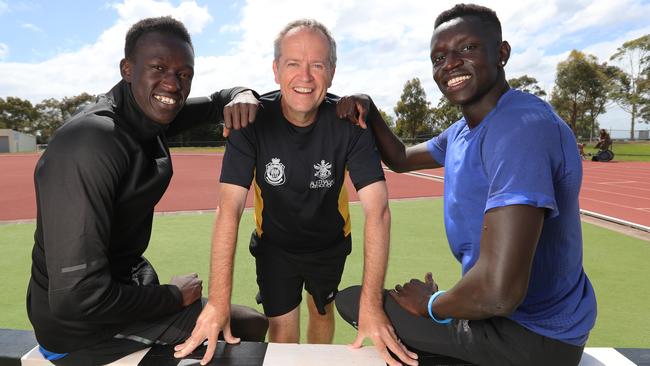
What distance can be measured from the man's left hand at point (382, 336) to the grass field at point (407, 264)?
4.18ft

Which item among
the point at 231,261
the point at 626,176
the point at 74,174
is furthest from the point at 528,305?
the point at 626,176

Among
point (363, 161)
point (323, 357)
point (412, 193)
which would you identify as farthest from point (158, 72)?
point (412, 193)

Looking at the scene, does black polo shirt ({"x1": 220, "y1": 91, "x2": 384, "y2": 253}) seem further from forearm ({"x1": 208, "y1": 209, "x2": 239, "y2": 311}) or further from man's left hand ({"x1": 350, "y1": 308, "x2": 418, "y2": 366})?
man's left hand ({"x1": 350, "y1": 308, "x2": 418, "y2": 366})

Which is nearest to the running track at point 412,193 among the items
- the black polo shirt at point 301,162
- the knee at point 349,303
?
the black polo shirt at point 301,162

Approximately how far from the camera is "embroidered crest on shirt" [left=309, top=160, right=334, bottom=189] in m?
2.35

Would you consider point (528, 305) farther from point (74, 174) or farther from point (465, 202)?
point (74, 174)

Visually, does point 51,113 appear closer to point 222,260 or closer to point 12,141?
point 12,141

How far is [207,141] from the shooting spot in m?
37.0

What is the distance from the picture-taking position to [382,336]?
1.78 meters

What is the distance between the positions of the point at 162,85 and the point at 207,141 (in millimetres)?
36245

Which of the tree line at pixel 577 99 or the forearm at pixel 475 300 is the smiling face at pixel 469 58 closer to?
the forearm at pixel 475 300

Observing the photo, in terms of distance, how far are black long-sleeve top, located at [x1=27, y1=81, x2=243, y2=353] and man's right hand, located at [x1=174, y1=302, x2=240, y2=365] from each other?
185 mm

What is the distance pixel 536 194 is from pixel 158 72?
1.69 meters

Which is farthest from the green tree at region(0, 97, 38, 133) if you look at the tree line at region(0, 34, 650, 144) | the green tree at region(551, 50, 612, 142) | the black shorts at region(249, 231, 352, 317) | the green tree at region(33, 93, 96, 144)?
the black shorts at region(249, 231, 352, 317)
